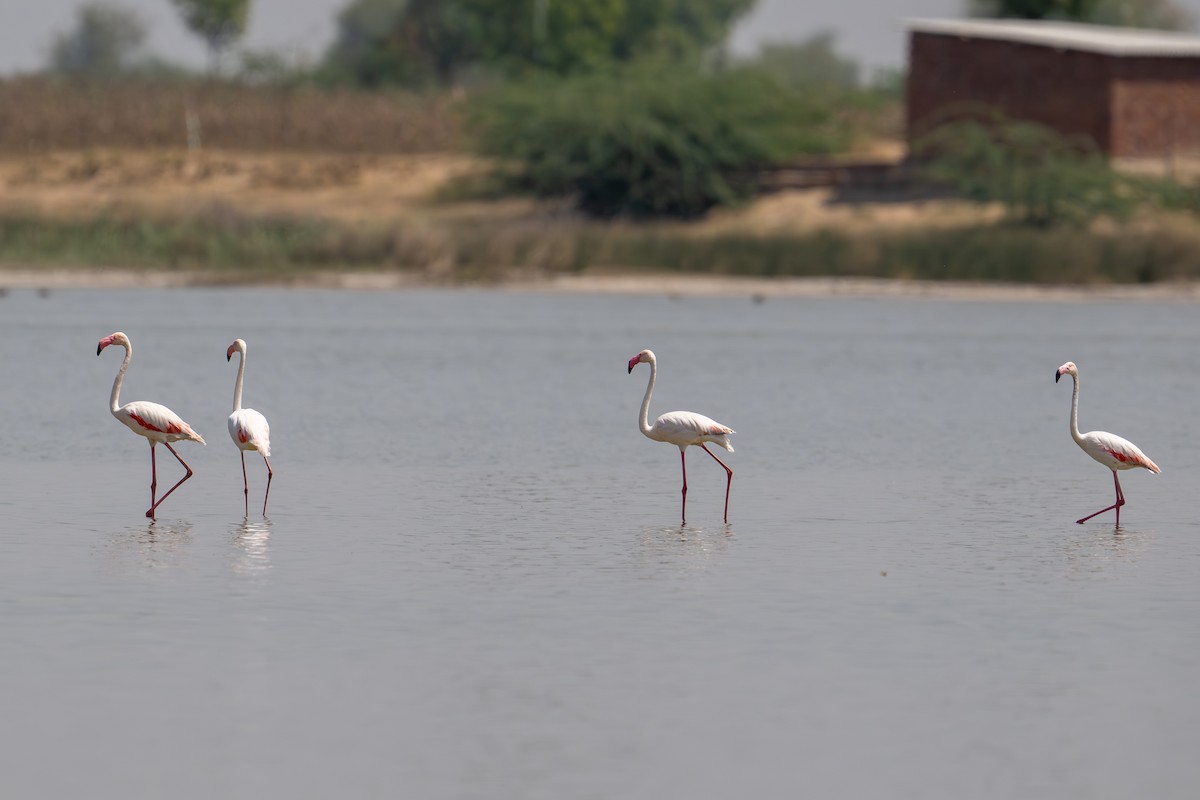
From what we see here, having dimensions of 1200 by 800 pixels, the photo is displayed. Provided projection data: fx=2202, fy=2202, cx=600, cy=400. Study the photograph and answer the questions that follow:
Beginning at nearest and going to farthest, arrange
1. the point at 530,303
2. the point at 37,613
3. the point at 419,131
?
the point at 37,613
the point at 530,303
the point at 419,131

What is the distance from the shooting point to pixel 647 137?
52.9 meters

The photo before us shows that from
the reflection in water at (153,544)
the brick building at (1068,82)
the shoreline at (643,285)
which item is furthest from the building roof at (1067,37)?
the reflection in water at (153,544)

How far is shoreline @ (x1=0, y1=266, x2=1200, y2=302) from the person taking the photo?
4466cm

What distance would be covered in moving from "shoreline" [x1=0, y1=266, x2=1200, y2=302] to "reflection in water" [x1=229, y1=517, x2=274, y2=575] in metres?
30.8

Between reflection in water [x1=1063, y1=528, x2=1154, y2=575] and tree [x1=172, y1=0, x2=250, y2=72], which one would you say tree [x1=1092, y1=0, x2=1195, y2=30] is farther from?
reflection in water [x1=1063, y1=528, x2=1154, y2=575]

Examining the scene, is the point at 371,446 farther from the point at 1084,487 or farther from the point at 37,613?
the point at 37,613

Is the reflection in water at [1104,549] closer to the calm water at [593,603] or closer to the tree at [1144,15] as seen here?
the calm water at [593,603]

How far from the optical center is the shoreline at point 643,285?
44.7m

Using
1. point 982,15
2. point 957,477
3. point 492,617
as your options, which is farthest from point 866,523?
point 982,15

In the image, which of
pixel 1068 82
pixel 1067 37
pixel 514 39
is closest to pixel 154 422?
pixel 1068 82

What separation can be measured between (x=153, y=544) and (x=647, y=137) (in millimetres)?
40008

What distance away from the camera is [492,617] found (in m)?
11.4

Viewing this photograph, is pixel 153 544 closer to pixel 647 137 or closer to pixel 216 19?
pixel 647 137

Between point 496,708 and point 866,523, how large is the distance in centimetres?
632
